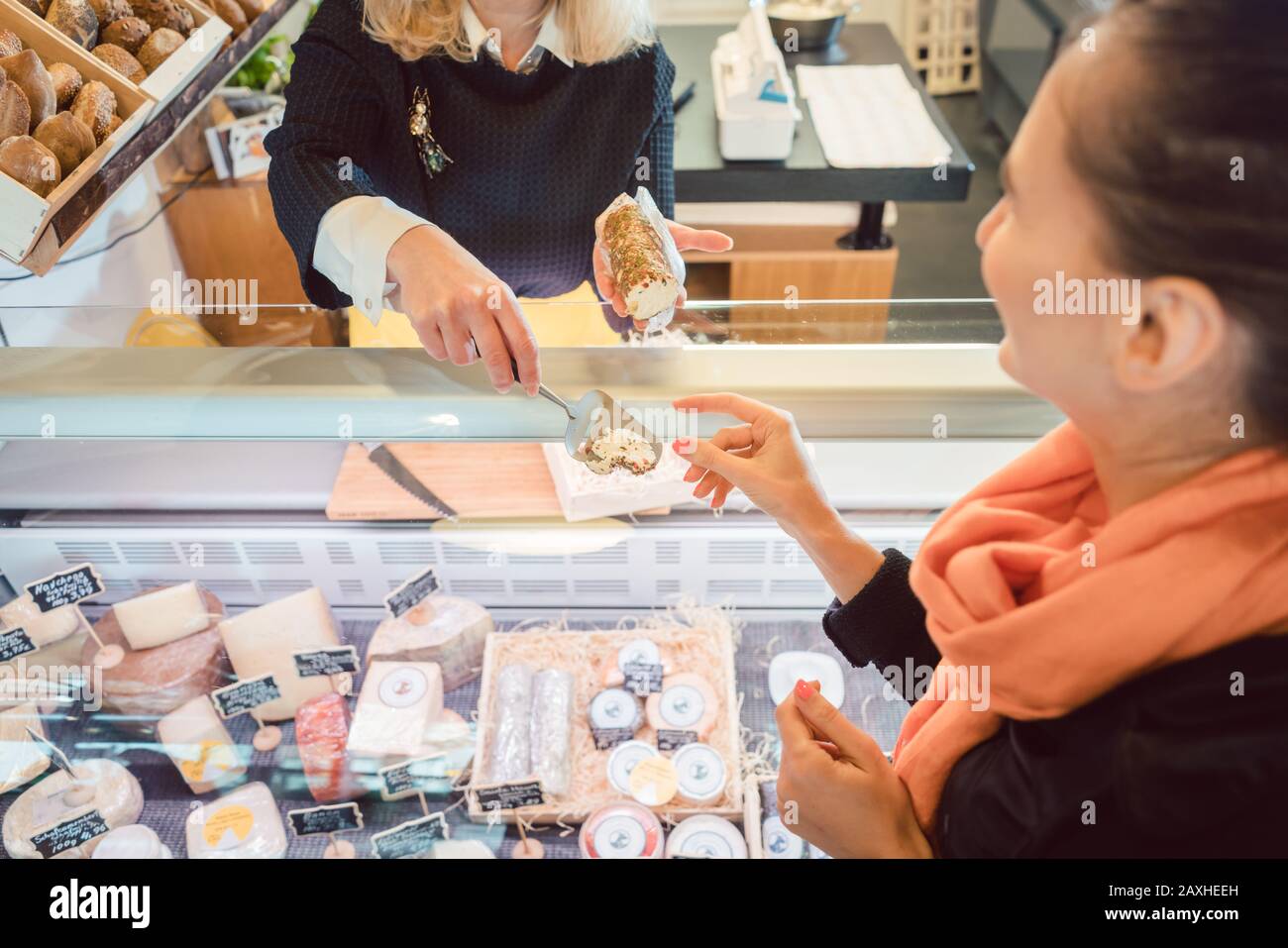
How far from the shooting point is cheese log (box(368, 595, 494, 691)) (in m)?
1.86

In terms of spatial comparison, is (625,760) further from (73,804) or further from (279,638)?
(73,804)

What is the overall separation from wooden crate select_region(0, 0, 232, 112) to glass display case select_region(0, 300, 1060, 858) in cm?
108

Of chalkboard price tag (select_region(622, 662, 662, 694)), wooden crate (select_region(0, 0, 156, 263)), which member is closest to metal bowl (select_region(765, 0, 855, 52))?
wooden crate (select_region(0, 0, 156, 263))

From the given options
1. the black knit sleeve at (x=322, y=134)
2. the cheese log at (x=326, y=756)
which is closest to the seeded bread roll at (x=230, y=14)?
the black knit sleeve at (x=322, y=134)

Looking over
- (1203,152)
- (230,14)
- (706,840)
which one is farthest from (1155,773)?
(230,14)

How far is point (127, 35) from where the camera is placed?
2.36 meters

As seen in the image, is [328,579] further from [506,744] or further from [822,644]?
[822,644]

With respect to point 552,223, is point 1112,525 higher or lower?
lower

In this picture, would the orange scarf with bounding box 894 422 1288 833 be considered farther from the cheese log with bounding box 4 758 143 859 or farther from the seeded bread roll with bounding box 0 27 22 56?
the seeded bread roll with bounding box 0 27 22 56

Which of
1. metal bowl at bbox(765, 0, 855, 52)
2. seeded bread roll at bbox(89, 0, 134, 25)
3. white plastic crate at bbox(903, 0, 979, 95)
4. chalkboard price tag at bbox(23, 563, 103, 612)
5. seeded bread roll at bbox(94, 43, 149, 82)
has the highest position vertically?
white plastic crate at bbox(903, 0, 979, 95)
